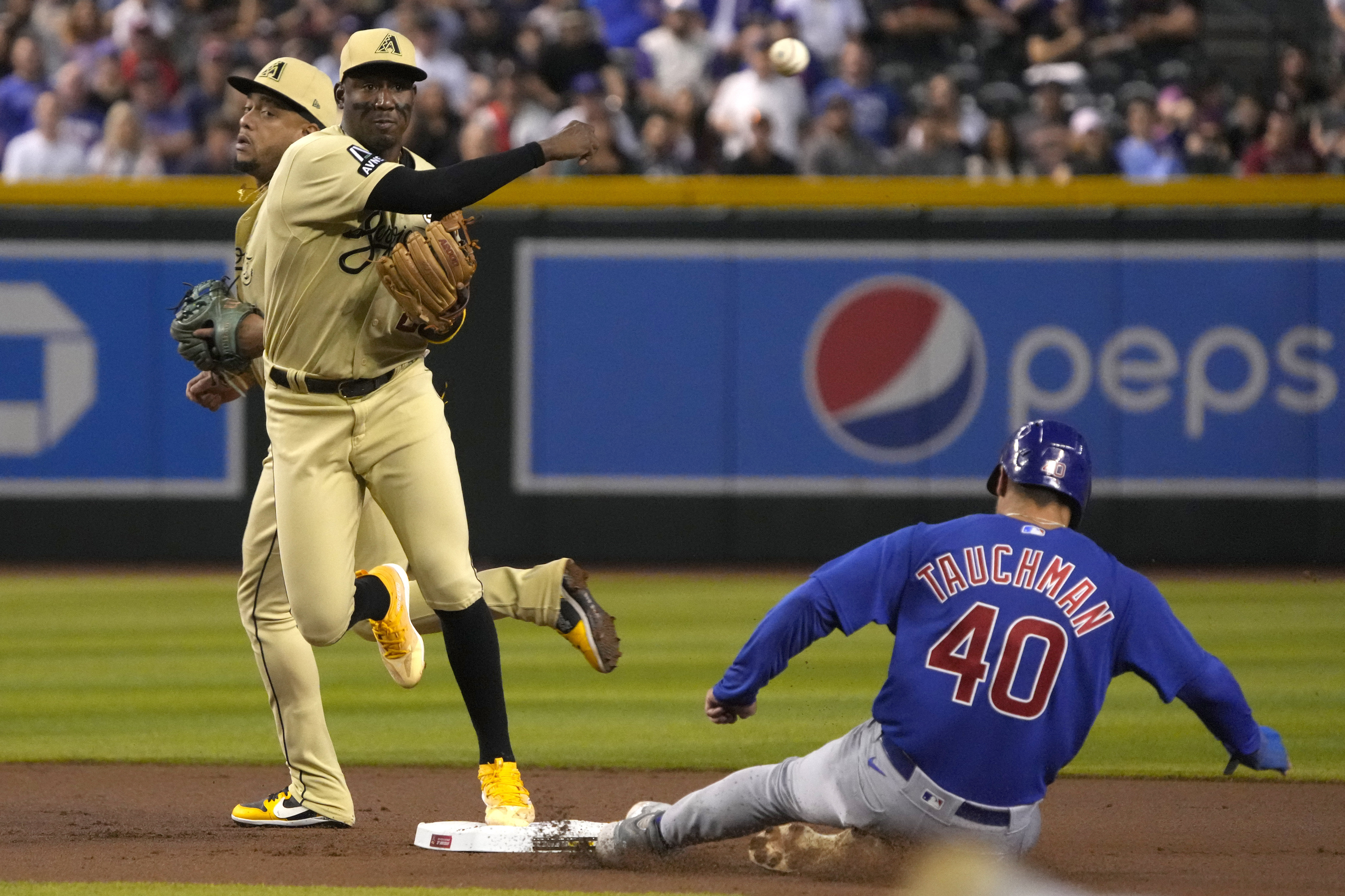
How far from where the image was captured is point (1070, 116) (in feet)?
41.4

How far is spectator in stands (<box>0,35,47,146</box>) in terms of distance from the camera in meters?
12.6

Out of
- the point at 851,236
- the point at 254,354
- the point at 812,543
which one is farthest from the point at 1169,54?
the point at 254,354

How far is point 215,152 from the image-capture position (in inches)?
470

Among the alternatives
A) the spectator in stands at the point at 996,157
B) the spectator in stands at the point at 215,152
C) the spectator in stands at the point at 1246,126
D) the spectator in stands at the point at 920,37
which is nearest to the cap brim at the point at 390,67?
the spectator in stands at the point at 215,152

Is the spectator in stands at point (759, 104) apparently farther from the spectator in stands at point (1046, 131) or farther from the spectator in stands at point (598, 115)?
the spectator in stands at point (1046, 131)

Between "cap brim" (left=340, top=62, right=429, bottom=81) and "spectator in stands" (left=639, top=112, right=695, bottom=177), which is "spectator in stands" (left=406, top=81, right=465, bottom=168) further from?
"cap brim" (left=340, top=62, right=429, bottom=81)

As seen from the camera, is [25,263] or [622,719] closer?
[622,719]

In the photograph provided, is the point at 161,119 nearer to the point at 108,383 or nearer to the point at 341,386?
the point at 108,383

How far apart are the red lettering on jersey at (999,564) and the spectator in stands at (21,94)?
35.0ft

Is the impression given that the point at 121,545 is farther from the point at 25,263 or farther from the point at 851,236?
the point at 851,236

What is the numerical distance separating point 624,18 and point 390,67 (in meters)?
9.39

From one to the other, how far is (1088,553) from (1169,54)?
34.2 ft

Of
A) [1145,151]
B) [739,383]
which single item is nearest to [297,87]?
[739,383]

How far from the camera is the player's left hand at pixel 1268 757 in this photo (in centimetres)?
365
